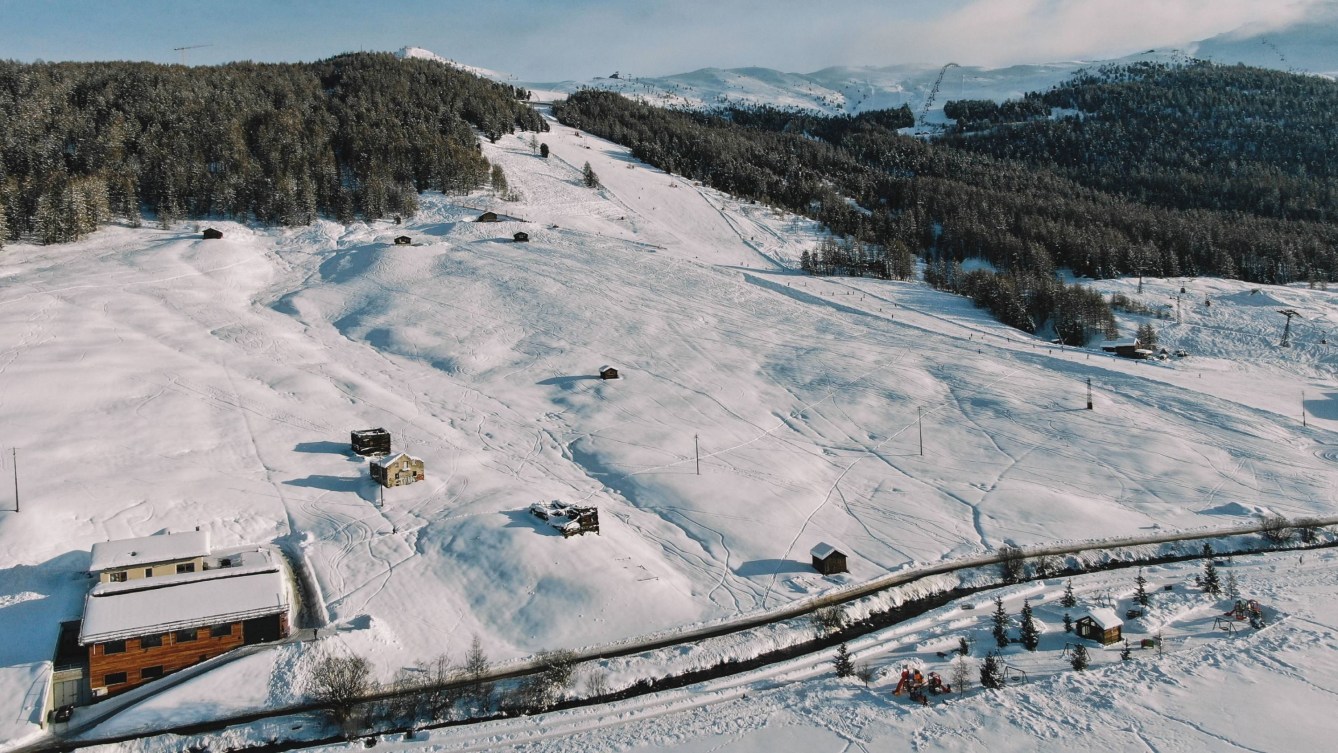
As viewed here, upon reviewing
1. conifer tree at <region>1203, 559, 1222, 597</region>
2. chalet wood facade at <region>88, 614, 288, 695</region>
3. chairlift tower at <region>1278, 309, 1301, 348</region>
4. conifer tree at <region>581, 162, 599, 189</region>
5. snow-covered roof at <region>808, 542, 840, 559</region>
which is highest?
conifer tree at <region>581, 162, 599, 189</region>

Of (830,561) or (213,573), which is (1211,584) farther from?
(213,573)

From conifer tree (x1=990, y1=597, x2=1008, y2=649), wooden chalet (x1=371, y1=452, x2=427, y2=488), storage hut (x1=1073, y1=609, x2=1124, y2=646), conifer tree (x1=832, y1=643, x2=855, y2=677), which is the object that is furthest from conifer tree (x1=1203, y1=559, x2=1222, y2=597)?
wooden chalet (x1=371, y1=452, x2=427, y2=488)

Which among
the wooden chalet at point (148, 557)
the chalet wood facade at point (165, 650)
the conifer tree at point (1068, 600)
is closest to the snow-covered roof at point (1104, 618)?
the conifer tree at point (1068, 600)

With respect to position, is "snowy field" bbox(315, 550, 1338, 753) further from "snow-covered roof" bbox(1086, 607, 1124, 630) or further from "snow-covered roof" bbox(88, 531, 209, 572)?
"snow-covered roof" bbox(88, 531, 209, 572)

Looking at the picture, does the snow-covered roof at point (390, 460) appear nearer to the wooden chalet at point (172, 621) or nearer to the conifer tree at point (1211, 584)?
the wooden chalet at point (172, 621)

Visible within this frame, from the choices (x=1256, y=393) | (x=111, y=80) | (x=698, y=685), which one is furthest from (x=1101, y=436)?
(x=111, y=80)
